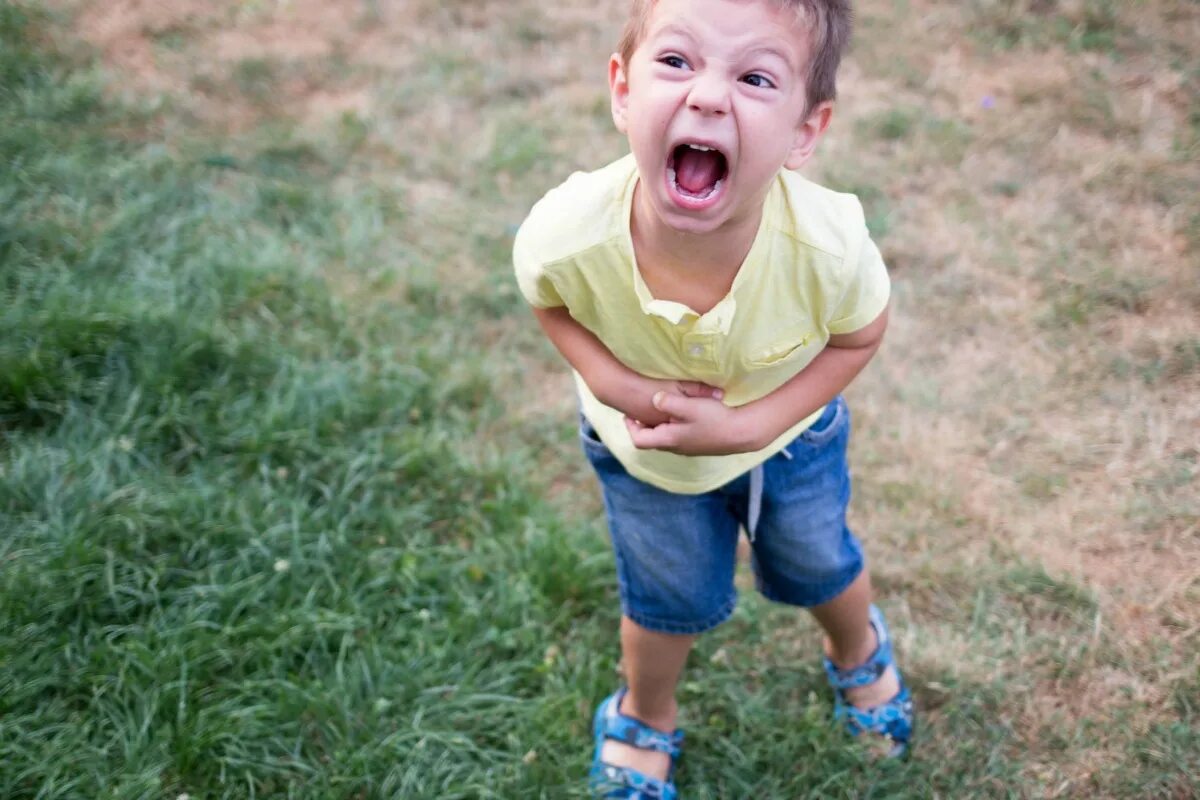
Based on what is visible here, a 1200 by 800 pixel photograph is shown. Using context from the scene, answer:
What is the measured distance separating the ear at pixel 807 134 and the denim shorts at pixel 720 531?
53 cm

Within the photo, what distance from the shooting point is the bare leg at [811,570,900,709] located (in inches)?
79.1

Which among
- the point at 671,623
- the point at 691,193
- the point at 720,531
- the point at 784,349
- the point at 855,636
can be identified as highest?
the point at 691,193

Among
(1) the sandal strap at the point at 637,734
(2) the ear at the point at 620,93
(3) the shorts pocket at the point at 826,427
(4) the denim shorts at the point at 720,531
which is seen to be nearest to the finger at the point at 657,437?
(4) the denim shorts at the point at 720,531

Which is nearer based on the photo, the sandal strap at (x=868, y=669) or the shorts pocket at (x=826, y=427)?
the shorts pocket at (x=826, y=427)

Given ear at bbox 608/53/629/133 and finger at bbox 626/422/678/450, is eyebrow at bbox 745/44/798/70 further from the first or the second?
finger at bbox 626/422/678/450

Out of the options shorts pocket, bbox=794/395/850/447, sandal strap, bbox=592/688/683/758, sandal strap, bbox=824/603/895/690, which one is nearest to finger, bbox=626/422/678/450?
shorts pocket, bbox=794/395/850/447

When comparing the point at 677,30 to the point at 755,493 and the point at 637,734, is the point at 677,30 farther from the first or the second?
the point at 637,734

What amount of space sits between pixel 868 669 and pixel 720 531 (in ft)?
1.81

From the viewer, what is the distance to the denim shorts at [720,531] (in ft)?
5.92

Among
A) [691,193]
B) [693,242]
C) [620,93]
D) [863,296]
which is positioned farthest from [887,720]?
[620,93]

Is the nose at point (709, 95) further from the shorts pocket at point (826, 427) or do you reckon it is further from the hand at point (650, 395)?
the shorts pocket at point (826, 427)

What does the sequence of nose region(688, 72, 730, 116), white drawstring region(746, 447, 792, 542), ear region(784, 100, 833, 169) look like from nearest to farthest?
nose region(688, 72, 730, 116), ear region(784, 100, 833, 169), white drawstring region(746, 447, 792, 542)

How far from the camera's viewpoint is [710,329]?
5.07 ft

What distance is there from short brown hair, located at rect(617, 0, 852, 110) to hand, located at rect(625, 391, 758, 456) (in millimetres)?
462
